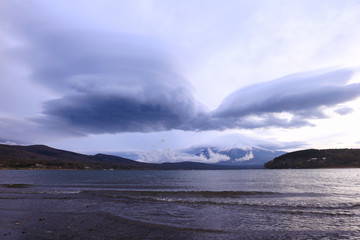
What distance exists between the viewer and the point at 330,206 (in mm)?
33688

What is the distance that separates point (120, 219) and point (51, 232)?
7399 millimetres

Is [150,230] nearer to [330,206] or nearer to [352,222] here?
[352,222]

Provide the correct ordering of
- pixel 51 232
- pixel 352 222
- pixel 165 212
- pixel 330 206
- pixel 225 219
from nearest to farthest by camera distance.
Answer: pixel 51 232 → pixel 352 222 → pixel 225 219 → pixel 165 212 → pixel 330 206

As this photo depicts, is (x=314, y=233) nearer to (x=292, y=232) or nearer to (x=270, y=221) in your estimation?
(x=292, y=232)

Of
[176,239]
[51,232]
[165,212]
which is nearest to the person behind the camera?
[176,239]

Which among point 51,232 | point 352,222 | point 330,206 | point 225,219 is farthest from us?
point 330,206

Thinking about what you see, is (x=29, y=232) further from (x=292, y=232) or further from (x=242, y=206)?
(x=242, y=206)

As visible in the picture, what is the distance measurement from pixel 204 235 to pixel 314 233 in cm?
991

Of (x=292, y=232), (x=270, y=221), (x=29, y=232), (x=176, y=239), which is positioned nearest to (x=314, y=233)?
(x=292, y=232)

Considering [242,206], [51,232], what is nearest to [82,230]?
[51,232]

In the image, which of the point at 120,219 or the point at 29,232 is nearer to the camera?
the point at 29,232

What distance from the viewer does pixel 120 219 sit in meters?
25.2

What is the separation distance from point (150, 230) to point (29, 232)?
422 inches

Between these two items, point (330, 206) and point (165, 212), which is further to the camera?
point (330, 206)
